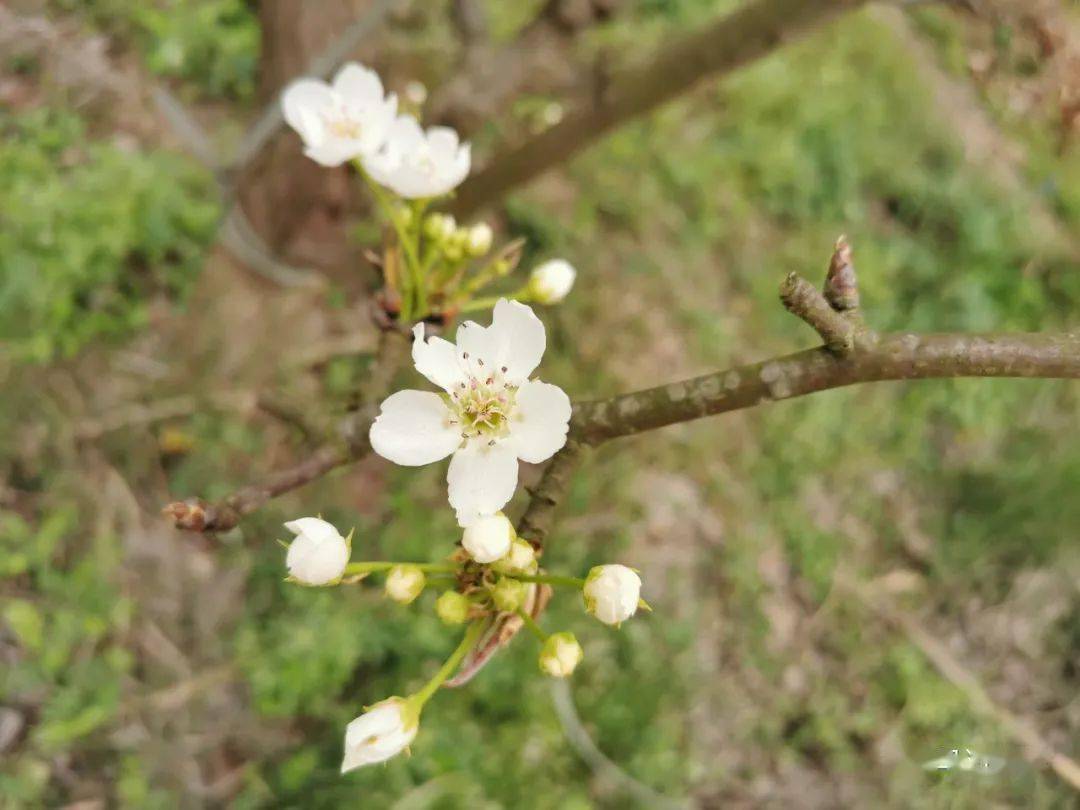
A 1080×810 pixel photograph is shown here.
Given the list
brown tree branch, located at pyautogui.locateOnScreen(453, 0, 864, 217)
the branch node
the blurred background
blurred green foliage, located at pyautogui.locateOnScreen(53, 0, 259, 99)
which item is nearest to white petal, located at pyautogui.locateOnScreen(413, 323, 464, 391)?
the branch node

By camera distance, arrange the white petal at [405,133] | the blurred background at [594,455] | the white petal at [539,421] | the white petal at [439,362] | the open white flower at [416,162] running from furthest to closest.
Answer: the blurred background at [594,455] < the white petal at [405,133] < the open white flower at [416,162] < the white petal at [439,362] < the white petal at [539,421]

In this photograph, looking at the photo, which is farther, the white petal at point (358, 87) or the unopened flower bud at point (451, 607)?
the white petal at point (358, 87)

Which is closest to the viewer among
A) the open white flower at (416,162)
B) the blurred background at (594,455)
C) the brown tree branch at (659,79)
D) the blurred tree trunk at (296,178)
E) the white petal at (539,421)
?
the white petal at (539,421)

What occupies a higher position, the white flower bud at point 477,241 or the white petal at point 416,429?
the white flower bud at point 477,241

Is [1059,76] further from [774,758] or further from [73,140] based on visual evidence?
[73,140]

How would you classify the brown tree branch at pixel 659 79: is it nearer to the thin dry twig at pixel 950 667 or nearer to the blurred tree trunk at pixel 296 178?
the blurred tree trunk at pixel 296 178

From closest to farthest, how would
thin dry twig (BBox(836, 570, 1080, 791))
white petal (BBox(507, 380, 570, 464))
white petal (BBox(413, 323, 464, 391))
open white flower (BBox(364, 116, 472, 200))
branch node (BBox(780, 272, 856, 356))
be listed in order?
branch node (BBox(780, 272, 856, 356)) → white petal (BBox(507, 380, 570, 464)) → white petal (BBox(413, 323, 464, 391)) → open white flower (BBox(364, 116, 472, 200)) → thin dry twig (BBox(836, 570, 1080, 791))

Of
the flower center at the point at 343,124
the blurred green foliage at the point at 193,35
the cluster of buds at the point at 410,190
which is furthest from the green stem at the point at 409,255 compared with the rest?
the blurred green foliage at the point at 193,35

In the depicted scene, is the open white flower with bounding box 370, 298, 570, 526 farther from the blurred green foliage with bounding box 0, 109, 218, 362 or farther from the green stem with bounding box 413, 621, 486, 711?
the blurred green foliage with bounding box 0, 109, 218, 362
